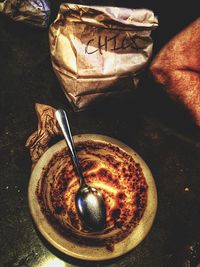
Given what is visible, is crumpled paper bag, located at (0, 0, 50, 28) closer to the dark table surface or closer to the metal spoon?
the dark table surface

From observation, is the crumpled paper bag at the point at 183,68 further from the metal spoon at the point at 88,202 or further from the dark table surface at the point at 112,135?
the metal spoon at the point at 88,202

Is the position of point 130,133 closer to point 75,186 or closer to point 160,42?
point 75,186

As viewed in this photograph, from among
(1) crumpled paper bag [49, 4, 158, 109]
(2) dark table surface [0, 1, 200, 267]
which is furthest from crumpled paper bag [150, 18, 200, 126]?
(2) dark table surface [0, 1, 200, 267]

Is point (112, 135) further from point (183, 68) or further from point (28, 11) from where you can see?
point (28, 11)

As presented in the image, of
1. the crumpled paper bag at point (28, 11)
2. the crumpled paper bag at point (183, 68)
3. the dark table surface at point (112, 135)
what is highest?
the crumpled paper bag at point (28, 11)

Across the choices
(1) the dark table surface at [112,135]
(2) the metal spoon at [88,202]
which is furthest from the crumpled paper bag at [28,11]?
(2) the metal spoon at [88,202]

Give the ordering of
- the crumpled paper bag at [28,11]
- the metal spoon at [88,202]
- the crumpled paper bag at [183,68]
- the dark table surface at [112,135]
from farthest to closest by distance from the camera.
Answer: the crumpled paper bag at [28,11] → the crumpled paper bag at [183,68] → the dark table surface at [112,135] → the metal spoon at [88,202]
